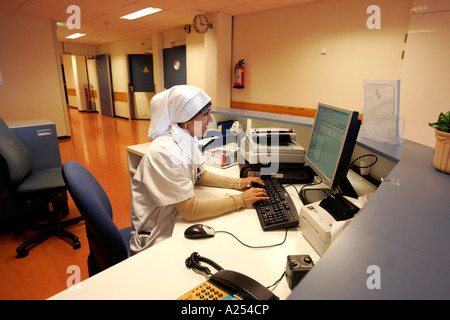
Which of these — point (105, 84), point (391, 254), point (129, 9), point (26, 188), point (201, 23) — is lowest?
point (26, 188)

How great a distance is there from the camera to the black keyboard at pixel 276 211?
110 cm

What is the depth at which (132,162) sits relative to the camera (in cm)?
243

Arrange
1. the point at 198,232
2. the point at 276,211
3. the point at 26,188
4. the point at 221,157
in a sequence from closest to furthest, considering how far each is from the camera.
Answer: the point at 198,232 → the point at 276,211 → the point at 221,157 → the point at 26,188

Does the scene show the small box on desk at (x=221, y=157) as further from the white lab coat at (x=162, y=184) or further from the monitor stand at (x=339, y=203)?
the monitor stand at (x=339, y=203)

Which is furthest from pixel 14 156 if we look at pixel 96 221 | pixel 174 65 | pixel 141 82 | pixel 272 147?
pixel 141 82

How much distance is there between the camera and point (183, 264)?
0.91 m

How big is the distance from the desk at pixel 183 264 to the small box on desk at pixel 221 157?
769mm

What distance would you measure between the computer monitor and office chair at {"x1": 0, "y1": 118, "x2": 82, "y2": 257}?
197cm

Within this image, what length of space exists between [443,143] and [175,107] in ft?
3.98

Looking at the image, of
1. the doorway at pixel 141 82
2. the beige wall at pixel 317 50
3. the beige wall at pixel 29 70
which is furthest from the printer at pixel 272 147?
the doorway at pixel 141 82

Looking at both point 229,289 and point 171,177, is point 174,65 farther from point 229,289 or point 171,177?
point 229,289

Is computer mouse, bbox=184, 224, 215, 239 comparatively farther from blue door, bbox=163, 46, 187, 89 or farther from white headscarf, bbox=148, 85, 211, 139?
blue door, bbox=163, 46, 187, 89

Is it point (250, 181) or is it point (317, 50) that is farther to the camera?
point (317, 50)
